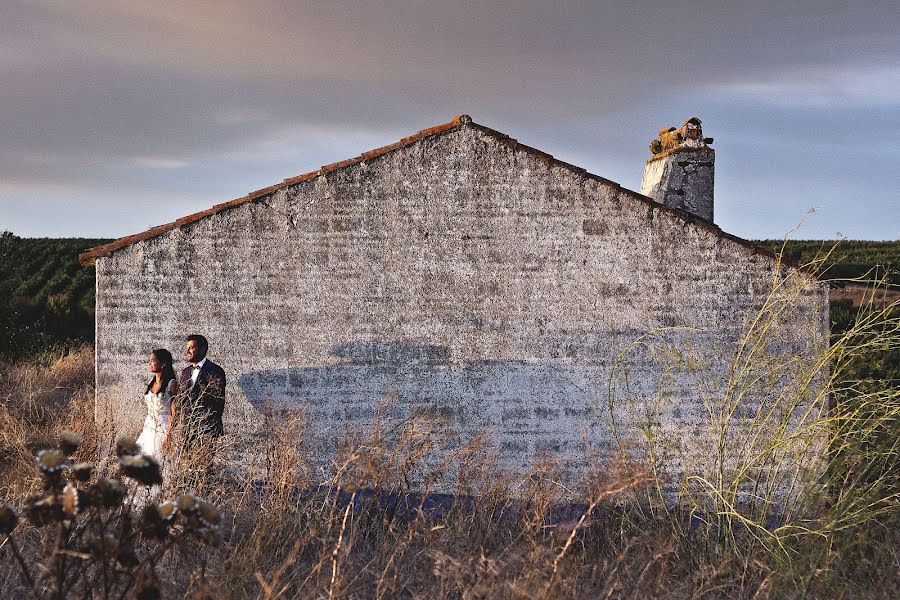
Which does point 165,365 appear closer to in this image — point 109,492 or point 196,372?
point 196,372

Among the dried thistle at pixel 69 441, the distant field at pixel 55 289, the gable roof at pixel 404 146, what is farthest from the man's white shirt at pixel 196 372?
the distant field at pixel 55 289

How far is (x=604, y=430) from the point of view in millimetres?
8891

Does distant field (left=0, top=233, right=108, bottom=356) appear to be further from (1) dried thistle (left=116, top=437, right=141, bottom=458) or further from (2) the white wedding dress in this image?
(1) dried thistle (left=116, top=437, right=141, bottom=458)

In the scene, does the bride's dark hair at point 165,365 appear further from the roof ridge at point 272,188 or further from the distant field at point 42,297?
the distant field at point 42,297

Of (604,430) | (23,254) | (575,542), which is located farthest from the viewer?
(23,254)

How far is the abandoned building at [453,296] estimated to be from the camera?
8.88 meters

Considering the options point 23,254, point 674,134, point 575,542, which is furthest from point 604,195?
point 23,254

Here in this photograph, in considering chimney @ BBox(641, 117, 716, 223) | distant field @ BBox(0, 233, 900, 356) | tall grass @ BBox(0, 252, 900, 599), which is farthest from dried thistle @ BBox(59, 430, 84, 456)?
distant field @ BBox(0, 233, 900, 356)

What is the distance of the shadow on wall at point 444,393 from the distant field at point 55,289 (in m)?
7.17

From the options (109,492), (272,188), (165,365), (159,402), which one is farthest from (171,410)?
(109,492)

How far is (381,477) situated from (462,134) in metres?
4.46

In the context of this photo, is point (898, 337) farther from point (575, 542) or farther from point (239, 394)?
point (239, 394)

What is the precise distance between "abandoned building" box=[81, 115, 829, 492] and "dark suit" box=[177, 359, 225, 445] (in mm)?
1327

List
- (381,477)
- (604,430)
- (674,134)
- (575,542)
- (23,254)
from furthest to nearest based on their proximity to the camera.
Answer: (23,254), (674,134), (604,430), (575,542), (381,477)
